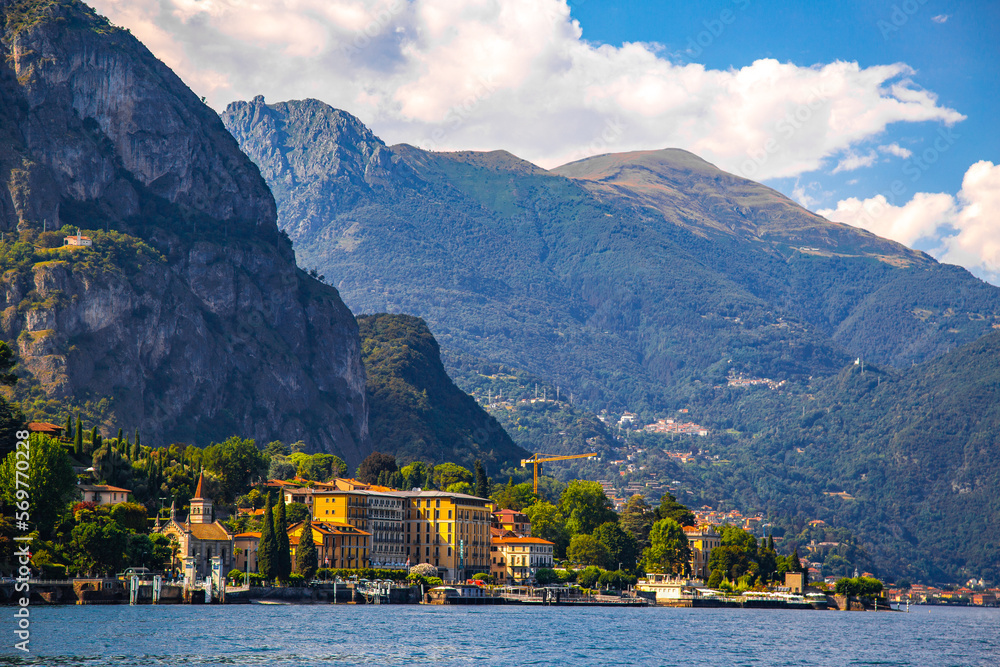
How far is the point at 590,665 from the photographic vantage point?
9262cm

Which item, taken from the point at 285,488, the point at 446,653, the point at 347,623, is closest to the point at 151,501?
the point at 285,488

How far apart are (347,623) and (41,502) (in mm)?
31918

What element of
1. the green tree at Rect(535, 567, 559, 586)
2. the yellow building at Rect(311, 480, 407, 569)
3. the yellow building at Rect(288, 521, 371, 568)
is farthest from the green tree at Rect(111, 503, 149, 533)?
the green tree at Rect(535, 567, 559, 586)

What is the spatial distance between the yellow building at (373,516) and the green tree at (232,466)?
1014 cm

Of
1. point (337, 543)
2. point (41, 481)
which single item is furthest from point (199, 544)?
point (337, 543)

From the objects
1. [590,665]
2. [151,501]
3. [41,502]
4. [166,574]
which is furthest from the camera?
[151,501]

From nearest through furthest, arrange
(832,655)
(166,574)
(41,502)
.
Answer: (832,655)
(41,502)
(166,574)

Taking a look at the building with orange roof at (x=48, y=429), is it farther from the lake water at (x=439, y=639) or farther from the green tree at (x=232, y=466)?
the lake water at (x=439, y=639)

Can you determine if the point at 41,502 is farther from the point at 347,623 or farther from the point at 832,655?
the point at 832,655

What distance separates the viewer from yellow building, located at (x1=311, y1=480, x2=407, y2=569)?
178m

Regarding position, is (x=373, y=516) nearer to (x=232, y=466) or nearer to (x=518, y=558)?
(x=232, y=466)

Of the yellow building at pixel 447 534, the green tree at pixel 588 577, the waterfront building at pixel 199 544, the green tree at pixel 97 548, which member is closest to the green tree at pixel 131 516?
the waterfront building at pixel 199 544

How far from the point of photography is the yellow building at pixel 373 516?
17788 centimetres

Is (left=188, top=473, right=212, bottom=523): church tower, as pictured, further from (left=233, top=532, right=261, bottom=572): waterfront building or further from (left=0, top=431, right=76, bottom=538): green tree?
(left=0, top=431, right=76, bottom=538): green tree
